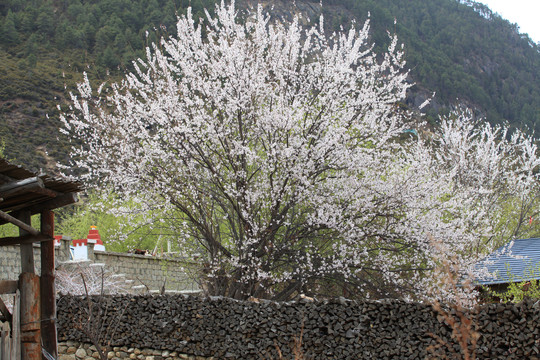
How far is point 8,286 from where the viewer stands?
5.25m

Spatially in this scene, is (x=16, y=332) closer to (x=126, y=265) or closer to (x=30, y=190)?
(x=30, y=190)

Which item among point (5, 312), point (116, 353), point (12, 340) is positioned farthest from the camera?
point (116, 353)

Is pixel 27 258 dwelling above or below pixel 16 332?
above

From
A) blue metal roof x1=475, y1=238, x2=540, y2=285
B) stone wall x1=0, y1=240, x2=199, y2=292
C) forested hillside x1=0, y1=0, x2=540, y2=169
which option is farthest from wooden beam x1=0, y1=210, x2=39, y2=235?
blue metal roof x1=475, y1=238, x2=540, y2=285

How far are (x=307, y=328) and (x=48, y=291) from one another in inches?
139

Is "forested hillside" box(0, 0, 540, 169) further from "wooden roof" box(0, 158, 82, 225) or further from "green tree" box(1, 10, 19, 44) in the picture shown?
"wooden roof" box(0, 158, 82, 225)

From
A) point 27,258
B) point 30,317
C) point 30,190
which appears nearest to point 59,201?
point 27,258

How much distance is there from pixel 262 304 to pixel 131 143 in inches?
180

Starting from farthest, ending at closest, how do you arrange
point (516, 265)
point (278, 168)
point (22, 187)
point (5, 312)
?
point (516, 265) → point (278, 168) → point (5, 312) → point (22, 187)

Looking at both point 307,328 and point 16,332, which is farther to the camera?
point 307,328

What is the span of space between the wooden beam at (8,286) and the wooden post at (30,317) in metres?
0.06

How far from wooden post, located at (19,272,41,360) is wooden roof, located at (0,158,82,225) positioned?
2.34ft

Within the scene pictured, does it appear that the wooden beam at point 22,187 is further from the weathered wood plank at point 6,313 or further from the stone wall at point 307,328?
the stone wall at point 307,328

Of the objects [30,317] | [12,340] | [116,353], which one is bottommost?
[116,353]
